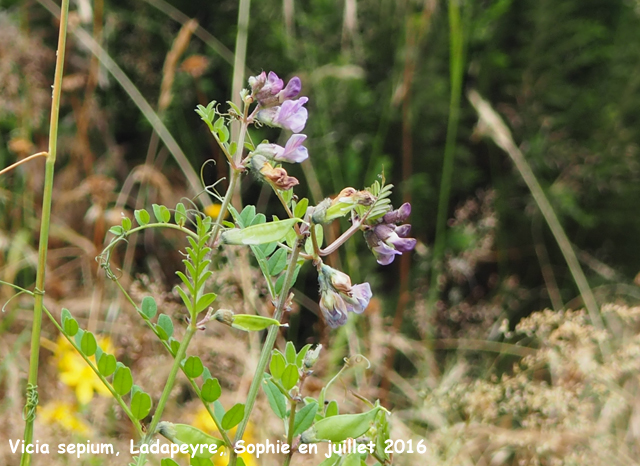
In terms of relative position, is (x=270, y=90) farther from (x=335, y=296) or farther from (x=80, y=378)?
(x=80, y=378)

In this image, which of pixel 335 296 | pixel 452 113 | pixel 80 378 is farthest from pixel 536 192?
pixel 335 296

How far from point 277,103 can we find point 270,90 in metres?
0.01

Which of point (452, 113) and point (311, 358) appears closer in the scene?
point (311, 358)

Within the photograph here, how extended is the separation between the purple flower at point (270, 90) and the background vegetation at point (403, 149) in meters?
0.98

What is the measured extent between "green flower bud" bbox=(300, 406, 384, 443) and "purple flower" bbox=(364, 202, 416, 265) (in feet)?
0.37

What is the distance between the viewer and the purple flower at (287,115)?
432mm

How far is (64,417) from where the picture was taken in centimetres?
100

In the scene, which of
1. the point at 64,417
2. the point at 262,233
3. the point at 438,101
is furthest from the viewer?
the point at 438,101

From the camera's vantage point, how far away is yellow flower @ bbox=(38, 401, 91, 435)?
98 cm

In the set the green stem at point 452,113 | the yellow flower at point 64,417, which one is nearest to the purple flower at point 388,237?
the yellow flower at point 64,417

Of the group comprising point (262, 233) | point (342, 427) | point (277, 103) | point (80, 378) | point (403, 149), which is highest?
point (403, 149)

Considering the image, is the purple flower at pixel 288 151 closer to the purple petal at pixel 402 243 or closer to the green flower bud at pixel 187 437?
the purple petal at pixel 402 243

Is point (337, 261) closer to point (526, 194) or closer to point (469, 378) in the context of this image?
point (469, 378)

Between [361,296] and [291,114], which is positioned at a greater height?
[291,114]
